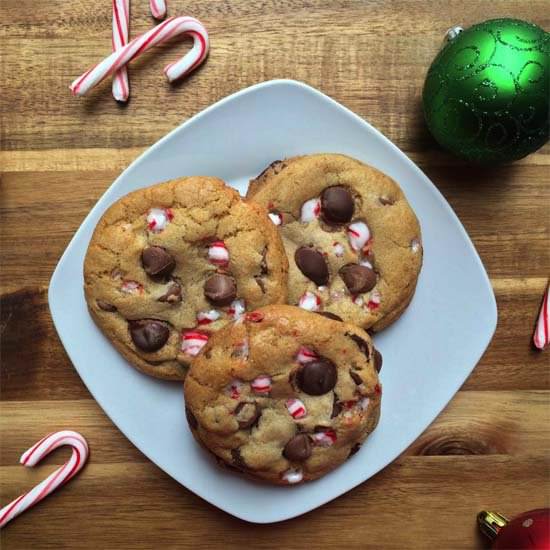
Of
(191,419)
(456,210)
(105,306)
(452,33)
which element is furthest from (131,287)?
(452,33)

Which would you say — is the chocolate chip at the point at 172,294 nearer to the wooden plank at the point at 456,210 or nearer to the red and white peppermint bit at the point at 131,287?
the red and white peppermint bit at the point at 131,287

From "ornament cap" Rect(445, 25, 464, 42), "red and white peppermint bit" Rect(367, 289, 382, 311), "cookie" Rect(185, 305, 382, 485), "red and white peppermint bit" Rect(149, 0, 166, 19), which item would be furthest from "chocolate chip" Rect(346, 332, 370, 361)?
"red and white peppermint bit" Rect(149, 0, 166, 19)

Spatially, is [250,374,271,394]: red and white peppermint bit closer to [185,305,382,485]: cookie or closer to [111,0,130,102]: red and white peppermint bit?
[185,305,382,485]: cookie

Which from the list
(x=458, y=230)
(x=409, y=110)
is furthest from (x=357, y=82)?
(x=458, y=230)

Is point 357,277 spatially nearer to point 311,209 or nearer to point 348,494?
point 311,209

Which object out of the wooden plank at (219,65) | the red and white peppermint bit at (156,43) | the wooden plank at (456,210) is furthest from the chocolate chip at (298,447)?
the red and white peppermint bit at (156,43)
